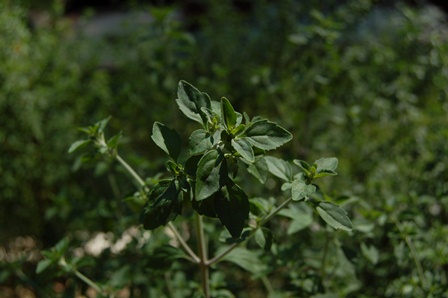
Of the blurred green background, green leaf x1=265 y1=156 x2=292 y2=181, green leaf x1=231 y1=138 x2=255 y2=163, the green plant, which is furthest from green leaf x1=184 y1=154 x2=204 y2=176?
the blurred green background

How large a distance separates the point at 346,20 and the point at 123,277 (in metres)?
1.93

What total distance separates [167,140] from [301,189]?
0.36 metres

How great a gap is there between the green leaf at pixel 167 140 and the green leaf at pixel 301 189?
0.31m

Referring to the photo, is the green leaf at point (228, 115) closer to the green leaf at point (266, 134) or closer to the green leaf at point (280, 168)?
the green leaf at point (266, 134)

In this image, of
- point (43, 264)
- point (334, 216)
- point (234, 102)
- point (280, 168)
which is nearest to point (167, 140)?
point (280, 168)

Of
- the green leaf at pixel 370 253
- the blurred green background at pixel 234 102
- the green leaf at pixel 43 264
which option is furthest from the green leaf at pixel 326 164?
the green leaf at pixel 43 264

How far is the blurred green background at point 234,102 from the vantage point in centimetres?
239

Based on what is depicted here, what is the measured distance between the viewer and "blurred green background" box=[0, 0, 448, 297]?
239 centimetres

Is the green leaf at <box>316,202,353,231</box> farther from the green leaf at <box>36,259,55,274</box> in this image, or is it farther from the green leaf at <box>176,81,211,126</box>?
the green leaf at <box>36,259,55,274</box>

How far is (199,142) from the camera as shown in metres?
1.22

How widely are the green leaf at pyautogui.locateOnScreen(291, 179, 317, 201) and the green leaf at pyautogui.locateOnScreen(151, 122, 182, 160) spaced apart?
1.00 ft

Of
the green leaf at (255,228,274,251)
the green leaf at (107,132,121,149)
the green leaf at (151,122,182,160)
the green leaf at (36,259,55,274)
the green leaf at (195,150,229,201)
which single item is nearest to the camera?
the green leaf at (195,150,229,201)

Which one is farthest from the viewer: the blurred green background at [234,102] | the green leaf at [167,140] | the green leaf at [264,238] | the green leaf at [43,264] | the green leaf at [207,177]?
the blurred green background at [234,102]

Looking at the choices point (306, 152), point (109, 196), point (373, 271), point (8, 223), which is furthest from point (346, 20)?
point (8, 223)
